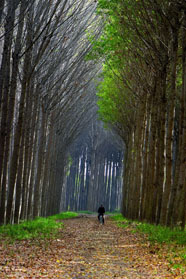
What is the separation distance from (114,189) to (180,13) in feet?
144

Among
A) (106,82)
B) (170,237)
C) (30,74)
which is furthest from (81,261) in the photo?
(106,82)

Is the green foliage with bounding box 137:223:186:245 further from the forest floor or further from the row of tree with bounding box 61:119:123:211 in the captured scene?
the row of tree with bounding box 61:119:123:211

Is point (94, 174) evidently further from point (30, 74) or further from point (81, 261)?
point (81, 261)

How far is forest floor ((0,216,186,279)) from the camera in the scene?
19.7 feet

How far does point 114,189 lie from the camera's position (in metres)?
54.2

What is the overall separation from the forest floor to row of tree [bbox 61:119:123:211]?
37354 millimetres

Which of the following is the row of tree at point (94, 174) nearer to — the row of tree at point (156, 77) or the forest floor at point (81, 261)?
the row of tree at point (156, 77)

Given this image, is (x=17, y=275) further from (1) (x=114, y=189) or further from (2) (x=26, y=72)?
(1) (x=114, y=189)

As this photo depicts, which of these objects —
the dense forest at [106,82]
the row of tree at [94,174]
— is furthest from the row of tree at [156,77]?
the row of tree at [94,174]

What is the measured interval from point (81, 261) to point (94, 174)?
40266mm

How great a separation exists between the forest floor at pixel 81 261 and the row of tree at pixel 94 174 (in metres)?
37.4

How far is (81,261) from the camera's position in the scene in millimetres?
7469

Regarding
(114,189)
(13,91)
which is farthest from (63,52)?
(114,189)

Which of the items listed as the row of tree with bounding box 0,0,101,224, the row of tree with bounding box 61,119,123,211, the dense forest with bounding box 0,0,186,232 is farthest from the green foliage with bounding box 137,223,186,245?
the row of tree with bounding box 61,119,123,211
